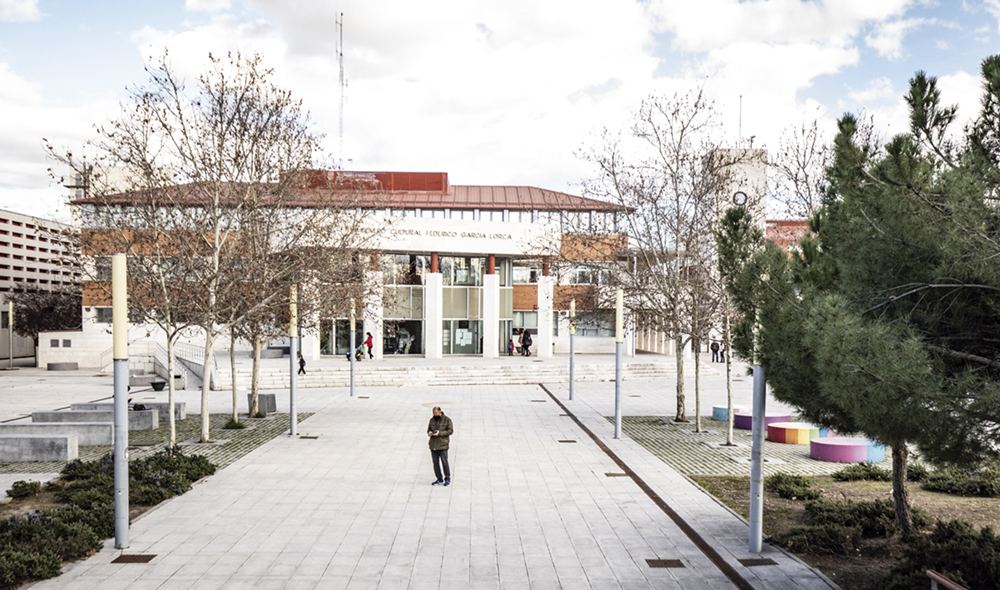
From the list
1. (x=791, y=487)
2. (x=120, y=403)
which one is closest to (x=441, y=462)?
(x=120, y=403)

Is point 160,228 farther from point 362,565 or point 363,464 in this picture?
point 362,565

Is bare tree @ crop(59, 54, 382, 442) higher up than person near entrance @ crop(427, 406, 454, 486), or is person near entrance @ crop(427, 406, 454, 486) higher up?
bare tree @ crop(59, 54, 382, 442)

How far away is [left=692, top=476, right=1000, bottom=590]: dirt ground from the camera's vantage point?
25.3ft

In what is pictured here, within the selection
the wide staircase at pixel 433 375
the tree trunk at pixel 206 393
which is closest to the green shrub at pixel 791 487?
the tree trunk at pixel 206 393

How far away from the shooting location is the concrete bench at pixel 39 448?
14.5m

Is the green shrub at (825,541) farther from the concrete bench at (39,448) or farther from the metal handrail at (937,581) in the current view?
the concrete bench at (39,448)

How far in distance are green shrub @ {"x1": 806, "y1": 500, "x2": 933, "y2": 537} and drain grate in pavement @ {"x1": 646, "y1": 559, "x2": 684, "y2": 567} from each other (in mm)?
2328

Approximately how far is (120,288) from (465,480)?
6.76 m

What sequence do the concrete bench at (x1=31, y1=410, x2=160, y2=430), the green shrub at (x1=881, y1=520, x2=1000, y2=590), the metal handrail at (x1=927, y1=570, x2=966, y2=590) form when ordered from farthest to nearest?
the concrete bench at (x1=31, y1=410, x2=160, y2=430) → the green shrub at (x1=881, y1=520, x2=1000, y2=590) → the metal handrail at (x1=927, y1=570, x2=966, y2=590)

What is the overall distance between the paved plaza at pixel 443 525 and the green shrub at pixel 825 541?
0.28 meters

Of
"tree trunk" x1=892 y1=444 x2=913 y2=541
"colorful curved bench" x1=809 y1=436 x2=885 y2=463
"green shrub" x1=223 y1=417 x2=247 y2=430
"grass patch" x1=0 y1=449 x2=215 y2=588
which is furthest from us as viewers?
"green shrub" x1=223 y1=417 x2=247 y2=430

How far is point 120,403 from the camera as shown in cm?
862

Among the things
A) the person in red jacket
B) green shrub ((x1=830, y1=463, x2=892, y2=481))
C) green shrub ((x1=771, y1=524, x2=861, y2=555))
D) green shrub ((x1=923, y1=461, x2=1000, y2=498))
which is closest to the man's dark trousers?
A: green shrub ((x1=771, y1=524, x2=861, y2=555))

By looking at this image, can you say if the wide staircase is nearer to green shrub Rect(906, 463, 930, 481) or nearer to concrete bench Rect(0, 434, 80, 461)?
concrete bench Rect(0, 434, 80, 461)
